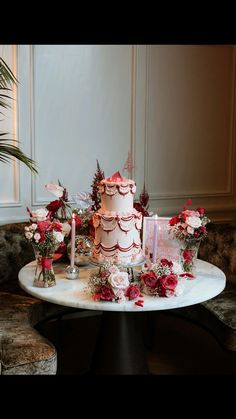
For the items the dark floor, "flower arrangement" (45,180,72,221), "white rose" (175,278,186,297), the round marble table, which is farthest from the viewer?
the dark floor

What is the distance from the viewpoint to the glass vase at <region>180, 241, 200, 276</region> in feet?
10.1

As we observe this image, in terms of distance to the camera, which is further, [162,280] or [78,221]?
[78,221]

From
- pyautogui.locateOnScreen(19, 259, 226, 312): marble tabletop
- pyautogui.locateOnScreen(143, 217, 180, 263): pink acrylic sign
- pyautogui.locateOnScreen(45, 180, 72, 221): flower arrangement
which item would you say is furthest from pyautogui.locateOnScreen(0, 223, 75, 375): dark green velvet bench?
pyautogui.locateOnScreen(143, 217, 180, 263): pink acrylic sign

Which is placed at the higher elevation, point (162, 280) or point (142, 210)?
point (142, 210)

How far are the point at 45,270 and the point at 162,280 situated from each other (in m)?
0.59

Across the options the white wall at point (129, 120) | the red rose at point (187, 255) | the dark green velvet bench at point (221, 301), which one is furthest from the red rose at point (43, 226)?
the white wall at point (129, 120)

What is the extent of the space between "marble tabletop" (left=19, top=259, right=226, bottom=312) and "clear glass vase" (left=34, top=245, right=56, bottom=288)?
0.10 feet

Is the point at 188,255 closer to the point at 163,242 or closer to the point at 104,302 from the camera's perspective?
the point at 163,242

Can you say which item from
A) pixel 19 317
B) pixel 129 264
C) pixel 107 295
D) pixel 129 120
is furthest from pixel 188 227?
pixel 129 120

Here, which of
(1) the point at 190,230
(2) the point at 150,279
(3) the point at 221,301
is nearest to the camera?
(2) the point at 150,279

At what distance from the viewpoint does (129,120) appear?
14.8ft

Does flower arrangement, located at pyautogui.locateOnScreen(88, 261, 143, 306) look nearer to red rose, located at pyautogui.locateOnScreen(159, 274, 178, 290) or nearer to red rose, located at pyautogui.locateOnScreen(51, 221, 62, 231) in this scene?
red rose, located at pyautogui.locateOnScreen(159, 274, 178, 290)

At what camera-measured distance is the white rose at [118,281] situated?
8.86 feet

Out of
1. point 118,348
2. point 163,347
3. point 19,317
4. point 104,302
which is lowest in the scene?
point 163,347
